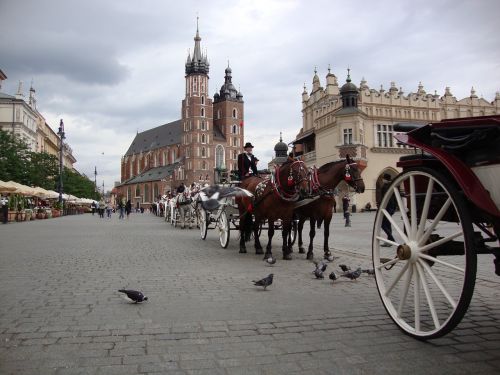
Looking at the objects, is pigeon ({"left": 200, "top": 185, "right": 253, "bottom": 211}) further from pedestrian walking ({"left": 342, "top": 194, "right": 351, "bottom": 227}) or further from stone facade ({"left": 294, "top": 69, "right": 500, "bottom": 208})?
stone facade ({"left": 294, "top": 69, "right": 500, "bottom": 208})

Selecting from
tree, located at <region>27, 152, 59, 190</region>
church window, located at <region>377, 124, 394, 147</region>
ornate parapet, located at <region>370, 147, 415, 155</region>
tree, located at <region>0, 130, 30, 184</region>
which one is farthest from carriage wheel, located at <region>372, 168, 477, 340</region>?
tree, located at <region>27, 152, 59, 190</region>

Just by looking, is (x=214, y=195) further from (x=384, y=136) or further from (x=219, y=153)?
(x=219, y=153)

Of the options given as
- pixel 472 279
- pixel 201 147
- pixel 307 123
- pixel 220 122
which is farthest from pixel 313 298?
pixel 220 122

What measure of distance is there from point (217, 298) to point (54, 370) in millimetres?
2404

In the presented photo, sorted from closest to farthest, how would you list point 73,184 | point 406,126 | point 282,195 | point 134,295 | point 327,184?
point 406,126
point 134,295
point 282,195
point 327,184
point 73,184

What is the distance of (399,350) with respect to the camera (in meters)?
3.16

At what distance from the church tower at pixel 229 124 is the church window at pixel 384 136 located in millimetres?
69242

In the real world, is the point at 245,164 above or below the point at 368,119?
below

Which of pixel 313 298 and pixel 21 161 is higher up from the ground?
pixel 21 161

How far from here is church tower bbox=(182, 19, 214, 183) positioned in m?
107

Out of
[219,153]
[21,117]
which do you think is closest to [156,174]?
[219,153]

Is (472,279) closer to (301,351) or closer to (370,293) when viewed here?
(301,351)

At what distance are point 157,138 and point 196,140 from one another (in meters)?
27.0

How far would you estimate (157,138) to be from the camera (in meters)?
130
